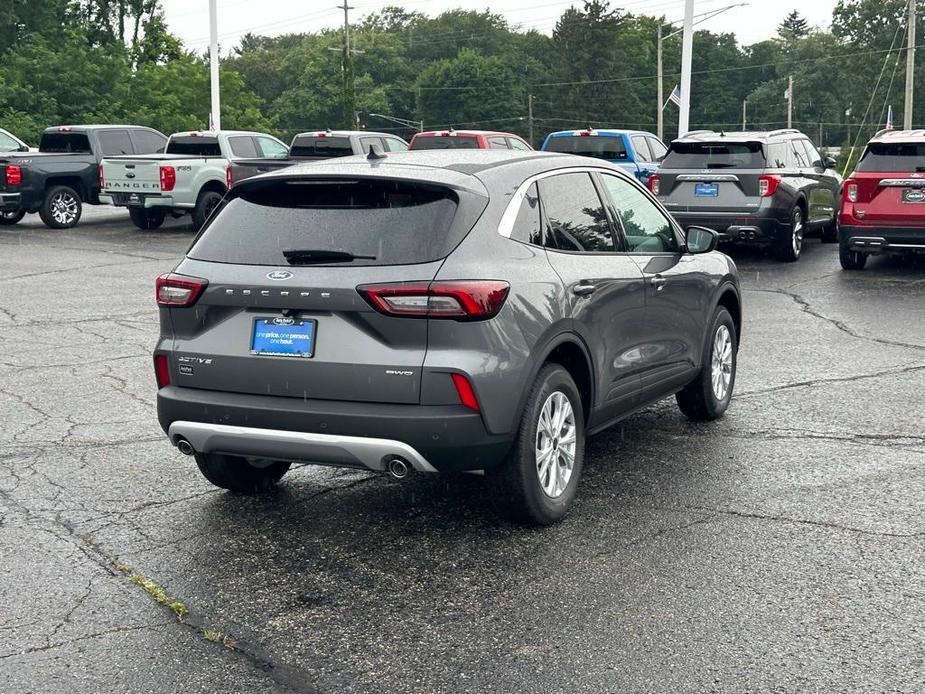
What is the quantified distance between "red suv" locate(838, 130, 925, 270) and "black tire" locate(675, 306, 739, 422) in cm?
776

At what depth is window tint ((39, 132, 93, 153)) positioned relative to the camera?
23.8 m

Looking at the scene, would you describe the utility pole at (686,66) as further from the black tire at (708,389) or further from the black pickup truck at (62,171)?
the black tire at (708,389)

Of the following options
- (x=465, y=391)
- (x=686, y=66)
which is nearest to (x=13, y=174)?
(x=686, y=66)

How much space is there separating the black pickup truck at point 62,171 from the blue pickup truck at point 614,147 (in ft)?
27.0

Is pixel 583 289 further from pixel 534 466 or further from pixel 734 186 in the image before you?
pixel 734 186

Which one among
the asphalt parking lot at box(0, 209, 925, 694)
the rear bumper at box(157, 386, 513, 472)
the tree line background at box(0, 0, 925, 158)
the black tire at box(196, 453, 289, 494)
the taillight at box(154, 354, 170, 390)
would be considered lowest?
the asphalt parking lot at box(0, 209, 925, 694)

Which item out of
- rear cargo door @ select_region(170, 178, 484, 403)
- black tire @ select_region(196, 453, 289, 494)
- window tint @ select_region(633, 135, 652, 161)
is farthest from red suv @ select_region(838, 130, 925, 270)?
rear cargo door @ select_region(170, 178, 484, 403)

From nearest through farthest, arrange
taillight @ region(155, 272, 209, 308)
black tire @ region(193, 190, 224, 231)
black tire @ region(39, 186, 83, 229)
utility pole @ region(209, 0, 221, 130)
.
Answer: taillight @ region(155, 272, 209, 308) < black tire @ region(193, 190, 224, 231) < black tire @ region(39, 186, 83, 229) < utility pole @ region(209, 0, 221, 130)

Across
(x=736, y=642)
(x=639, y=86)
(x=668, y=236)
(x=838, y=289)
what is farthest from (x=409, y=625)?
(x=639, y=86)

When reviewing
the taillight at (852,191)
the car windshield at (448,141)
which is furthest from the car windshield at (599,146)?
the taillight at (852,191)

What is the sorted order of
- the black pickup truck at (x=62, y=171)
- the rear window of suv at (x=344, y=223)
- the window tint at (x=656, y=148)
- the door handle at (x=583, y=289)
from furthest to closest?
1. the window tint at (x=656, y=148)
2. the black pickup truck at (x=62, y=171)
3. the door handle at (x=583, y=289)
4. the rear window of suv at (x=344, y=223)

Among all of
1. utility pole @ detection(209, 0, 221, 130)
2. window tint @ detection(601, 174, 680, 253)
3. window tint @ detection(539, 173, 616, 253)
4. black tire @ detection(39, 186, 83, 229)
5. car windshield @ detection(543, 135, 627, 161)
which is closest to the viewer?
window tint @ detection(539, 173, 616, 253)

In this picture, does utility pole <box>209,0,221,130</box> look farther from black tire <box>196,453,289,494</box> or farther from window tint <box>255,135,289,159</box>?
black tire <box>196,453,289,494</box>

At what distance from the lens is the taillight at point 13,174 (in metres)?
22.3
